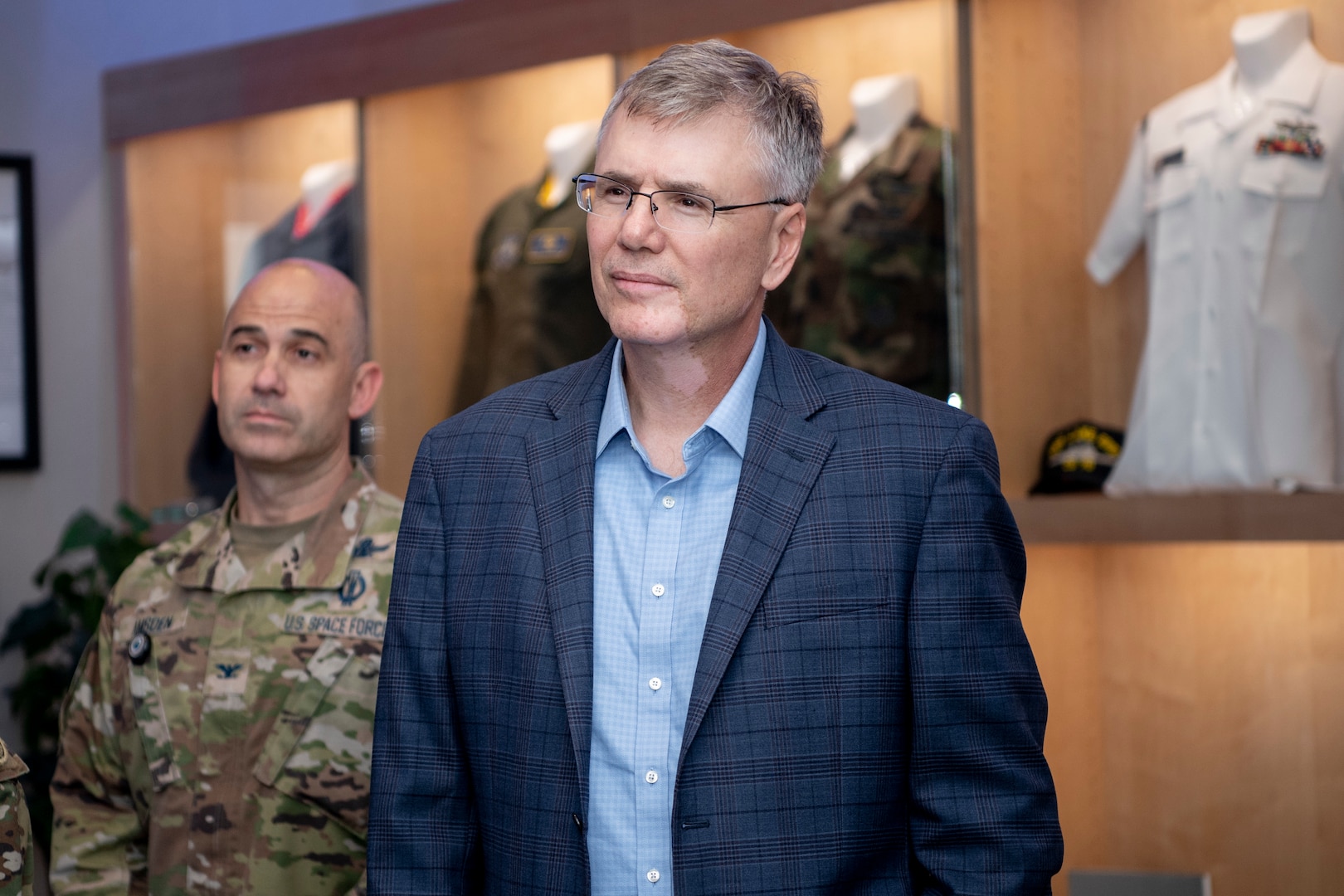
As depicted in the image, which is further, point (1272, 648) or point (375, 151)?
point (375, 151)

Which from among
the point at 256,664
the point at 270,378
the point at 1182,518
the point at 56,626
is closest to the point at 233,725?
the point at 256,664

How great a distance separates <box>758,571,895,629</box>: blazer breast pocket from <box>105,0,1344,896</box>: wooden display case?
1738 mm

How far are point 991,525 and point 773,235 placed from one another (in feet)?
1.23

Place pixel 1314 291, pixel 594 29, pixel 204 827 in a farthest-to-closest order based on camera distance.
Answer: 1. pixel 594 29
2. pixel 1314 291
3. pixel 204 827

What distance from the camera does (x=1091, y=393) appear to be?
347 cm

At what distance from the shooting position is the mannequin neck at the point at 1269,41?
297 centimetres

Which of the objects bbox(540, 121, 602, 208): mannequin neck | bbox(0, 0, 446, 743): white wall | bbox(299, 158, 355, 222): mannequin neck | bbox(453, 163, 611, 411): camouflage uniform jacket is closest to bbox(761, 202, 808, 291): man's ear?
bbox(453, 163, 611, 411): camouflage uniform jacket

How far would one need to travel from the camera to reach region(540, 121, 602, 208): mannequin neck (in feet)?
12.6

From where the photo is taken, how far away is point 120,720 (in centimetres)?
192

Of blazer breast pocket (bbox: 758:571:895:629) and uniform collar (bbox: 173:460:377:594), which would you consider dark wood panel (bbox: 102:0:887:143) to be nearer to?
uniform collar (bbox: 173:460:377:594)

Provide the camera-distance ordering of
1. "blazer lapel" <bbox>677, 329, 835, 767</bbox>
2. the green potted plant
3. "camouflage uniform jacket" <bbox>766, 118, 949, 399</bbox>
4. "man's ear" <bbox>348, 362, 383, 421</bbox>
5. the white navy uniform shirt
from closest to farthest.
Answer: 1. "blazer lapel" <bbox>677, 329, 835, 767</bbox>
2. "man's ear" <bbox>348, 362, 383, 421</bbox>
3. the white navy uniform shirt
4. "camouflage uniform jacket" <bbox>766, 118, 949, 399</bbox>
5. the green potted plant

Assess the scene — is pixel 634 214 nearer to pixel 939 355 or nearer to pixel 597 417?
pixel 597 417

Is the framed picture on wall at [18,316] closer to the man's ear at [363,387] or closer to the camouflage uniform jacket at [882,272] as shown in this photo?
the camouflage uniform jacket at [882,272]

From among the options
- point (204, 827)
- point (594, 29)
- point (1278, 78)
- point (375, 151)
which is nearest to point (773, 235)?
point (204, 827)
